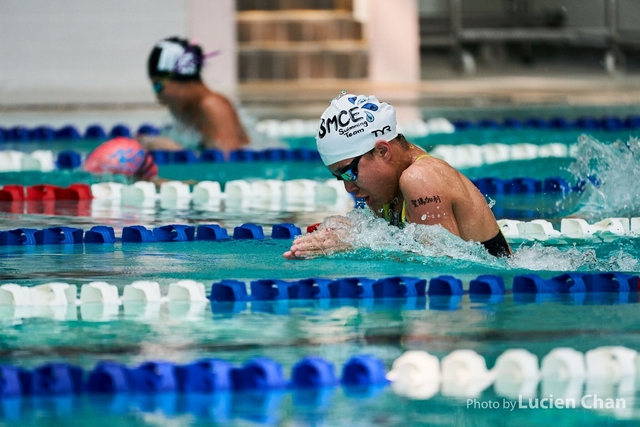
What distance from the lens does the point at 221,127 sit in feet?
26.3

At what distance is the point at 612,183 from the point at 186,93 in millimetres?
3088

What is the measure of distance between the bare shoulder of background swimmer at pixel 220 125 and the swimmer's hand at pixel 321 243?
11.9ft

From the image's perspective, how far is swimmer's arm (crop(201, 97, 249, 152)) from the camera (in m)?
7.75

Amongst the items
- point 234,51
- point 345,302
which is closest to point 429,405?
point 345,302

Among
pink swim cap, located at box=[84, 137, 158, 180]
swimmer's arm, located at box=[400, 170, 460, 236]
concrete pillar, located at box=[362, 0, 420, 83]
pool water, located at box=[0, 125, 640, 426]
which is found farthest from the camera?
concrete pillar, located at box=[362, 0, 420, 83]

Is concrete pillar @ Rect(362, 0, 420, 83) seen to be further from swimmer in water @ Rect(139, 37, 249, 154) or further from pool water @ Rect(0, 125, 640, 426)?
pool water @ Rect(0, 125, 640, 426)

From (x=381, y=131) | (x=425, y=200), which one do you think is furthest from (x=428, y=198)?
(x=381, y=131)

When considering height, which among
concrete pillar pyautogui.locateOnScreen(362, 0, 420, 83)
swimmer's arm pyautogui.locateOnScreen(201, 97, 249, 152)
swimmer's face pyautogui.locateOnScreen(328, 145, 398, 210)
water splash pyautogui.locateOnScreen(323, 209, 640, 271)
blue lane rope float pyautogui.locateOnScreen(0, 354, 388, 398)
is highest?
concrete pillar pyautogui.locateOnScreen(362, 0, 420, 83)

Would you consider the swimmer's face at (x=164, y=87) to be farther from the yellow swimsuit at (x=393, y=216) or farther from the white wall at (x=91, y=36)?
the white wall at (x=91, y=36)

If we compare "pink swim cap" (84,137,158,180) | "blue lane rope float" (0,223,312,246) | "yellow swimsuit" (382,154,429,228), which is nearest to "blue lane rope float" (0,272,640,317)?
"yellow swimsuit" (382,154,429,228)

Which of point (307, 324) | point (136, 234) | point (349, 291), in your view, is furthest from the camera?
point (136, 234)

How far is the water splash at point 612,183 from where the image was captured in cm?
574

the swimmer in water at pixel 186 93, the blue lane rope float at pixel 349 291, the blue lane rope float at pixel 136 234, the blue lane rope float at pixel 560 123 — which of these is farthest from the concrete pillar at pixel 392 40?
the blue lane rope float at pixel 349 291

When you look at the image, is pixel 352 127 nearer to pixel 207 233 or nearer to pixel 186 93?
pixel 207 233
